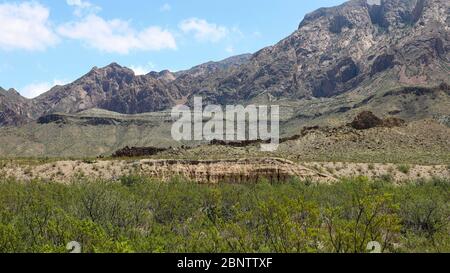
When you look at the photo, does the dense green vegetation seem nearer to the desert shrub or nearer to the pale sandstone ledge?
the pale sandstone ledge

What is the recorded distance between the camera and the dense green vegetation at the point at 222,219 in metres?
15.2

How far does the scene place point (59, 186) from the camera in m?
43.3

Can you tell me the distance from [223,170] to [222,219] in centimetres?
3406

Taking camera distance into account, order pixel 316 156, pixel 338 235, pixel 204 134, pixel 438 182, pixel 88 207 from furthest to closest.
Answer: pixel 204 134, pixel 316 156, pixel 438 182, pixel 88 207, pixel 338 235

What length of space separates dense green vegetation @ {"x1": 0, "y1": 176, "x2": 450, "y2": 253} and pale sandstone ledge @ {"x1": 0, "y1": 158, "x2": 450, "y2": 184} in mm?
Answer: 4078

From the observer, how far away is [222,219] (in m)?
25.2

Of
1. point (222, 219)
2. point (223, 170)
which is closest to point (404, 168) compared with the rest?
point (223, 170)

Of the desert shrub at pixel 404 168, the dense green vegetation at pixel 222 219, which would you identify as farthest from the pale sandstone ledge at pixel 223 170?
the dense green vegetation at pixel 222 219

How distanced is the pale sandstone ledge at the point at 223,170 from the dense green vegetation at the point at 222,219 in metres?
4.08

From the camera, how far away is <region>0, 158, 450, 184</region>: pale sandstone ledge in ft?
188

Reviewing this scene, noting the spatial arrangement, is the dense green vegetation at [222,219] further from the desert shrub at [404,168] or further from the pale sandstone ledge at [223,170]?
the desert shrub at [404,168]
